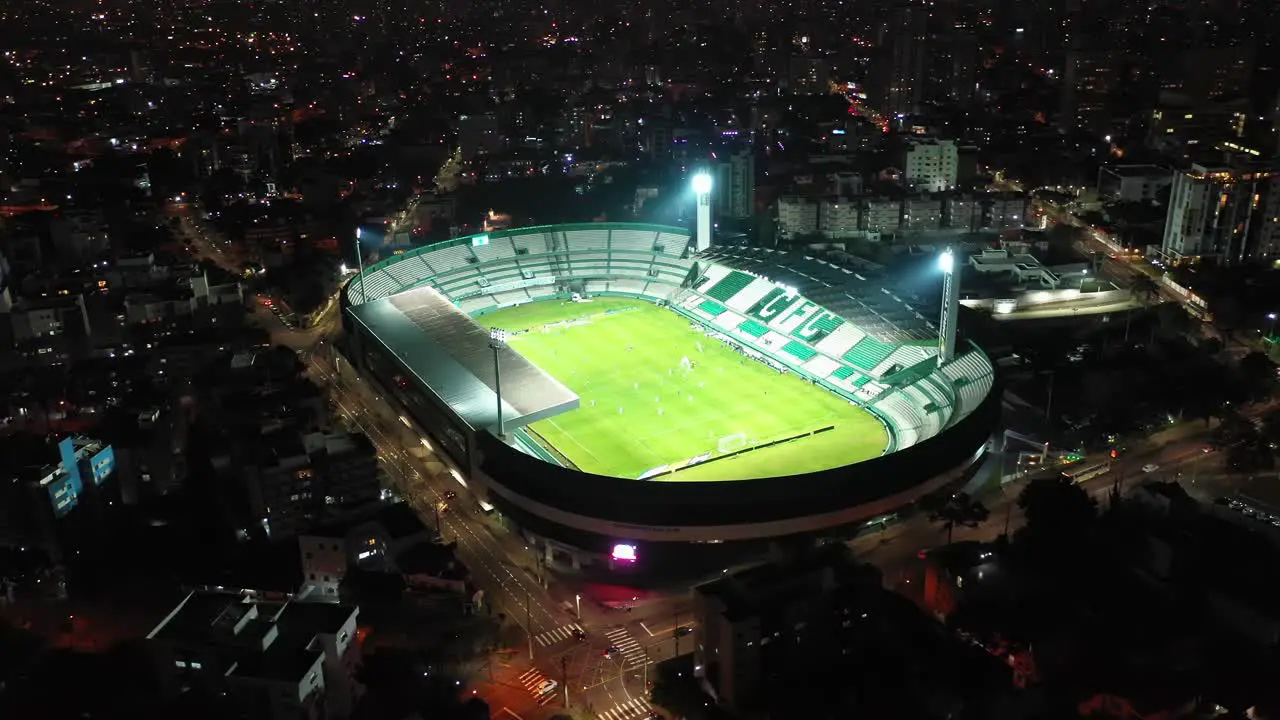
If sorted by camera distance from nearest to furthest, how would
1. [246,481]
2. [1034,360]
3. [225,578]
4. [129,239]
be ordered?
[225,578], [246,481], [1034,360], [129,239]

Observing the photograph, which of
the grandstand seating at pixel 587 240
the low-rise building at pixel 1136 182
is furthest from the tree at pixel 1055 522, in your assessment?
the low-rise building at pixel 1136 182

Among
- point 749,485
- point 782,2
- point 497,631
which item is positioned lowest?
point 497,631

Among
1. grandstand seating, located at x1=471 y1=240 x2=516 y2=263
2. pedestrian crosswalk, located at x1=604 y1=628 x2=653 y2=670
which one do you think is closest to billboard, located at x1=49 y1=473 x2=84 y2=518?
pedestrian crosswalk, located at x1=604 y1=628 x2=653 y2=670

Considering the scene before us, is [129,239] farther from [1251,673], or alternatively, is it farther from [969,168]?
[1251,673]

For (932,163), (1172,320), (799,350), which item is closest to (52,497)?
(799,350)

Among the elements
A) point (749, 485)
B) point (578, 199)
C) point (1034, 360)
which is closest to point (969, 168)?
point (578, 199)
